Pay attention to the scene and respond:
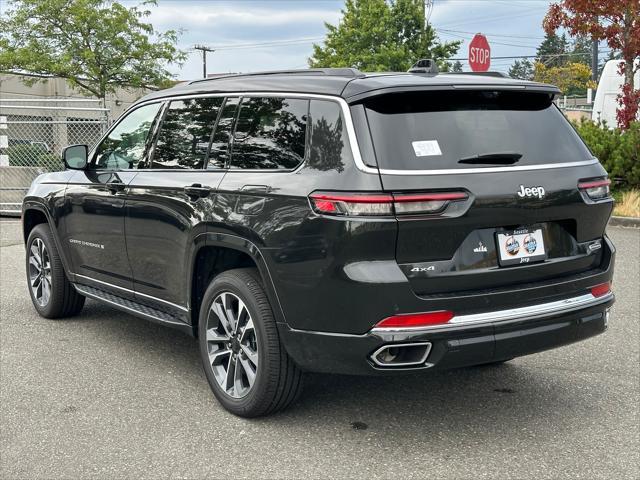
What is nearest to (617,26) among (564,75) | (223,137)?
(223,137)

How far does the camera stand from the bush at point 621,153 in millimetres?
12555

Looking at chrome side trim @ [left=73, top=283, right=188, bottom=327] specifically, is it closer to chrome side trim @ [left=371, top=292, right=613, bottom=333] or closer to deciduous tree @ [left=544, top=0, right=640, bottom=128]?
chrome side trim @ [left=371, top=292, right=613, bottom=333]

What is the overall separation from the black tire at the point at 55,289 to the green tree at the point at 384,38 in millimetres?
31794

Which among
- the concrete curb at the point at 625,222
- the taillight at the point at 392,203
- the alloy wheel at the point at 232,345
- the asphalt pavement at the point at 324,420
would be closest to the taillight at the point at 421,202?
the taillight at the point at 392,203

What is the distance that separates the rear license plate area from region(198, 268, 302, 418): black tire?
1.19m

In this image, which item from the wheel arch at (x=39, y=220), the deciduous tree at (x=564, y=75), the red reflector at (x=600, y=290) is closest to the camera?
the red reflector at (x=600, y=290)

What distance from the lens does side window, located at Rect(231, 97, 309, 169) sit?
13.2ft

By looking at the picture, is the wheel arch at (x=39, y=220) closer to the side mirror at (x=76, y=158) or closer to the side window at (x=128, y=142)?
the side mirror at (x=76, y=158)

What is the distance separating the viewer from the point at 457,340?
3.62 meters

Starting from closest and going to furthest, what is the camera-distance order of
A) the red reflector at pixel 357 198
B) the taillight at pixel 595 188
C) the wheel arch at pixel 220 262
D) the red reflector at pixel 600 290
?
1. the red reflector at pixel 357 198
2. the wheel arch at pixel 220 262
3. the taillight at pixel 595 188
4. the red reflector at pixel 600 290

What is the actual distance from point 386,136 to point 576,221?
1122mm

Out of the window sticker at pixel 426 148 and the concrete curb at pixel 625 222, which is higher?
the window sticker at pixel 426 148

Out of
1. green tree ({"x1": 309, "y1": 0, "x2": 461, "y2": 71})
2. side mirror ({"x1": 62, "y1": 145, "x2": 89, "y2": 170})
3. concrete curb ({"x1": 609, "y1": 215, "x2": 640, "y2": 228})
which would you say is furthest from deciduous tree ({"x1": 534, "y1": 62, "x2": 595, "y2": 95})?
side mirror ({"x1": 62, "y1": 145, "x2": 89, "y2": 170})

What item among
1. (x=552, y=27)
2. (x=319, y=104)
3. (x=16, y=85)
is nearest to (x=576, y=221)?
(x=319, y=104)
